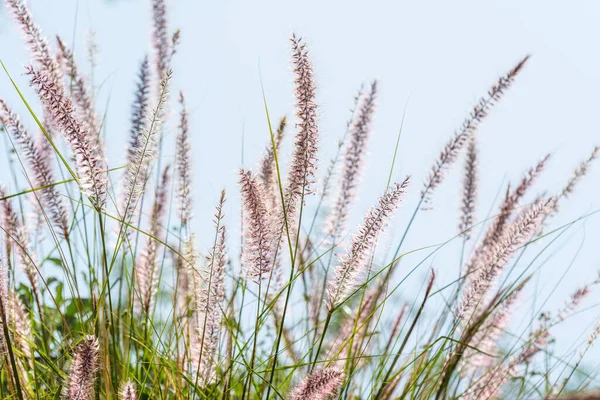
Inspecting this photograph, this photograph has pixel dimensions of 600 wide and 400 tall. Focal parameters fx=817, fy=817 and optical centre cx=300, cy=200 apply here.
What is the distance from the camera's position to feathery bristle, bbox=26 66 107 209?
1.76 meters

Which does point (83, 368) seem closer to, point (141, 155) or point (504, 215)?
point (141, 155)

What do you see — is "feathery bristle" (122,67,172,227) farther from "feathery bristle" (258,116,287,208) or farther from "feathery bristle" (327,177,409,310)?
"feathery bristle" (327,177,409,310)

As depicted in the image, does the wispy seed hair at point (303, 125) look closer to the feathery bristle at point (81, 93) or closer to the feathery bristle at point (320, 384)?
the feathery bristle at point (320, 384)

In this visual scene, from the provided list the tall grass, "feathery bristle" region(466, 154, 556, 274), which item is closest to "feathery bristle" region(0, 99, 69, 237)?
the tall grass

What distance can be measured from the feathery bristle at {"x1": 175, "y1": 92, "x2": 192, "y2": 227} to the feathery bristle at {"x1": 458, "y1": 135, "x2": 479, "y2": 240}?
96 cm

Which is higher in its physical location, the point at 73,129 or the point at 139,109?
the point at 139,109

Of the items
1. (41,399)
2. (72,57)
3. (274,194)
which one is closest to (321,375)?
(274,194)

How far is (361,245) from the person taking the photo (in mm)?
1771

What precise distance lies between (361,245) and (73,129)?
674 mm

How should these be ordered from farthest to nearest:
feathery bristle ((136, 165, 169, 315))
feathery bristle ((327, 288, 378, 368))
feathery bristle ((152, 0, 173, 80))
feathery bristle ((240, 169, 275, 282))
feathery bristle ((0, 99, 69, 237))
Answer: feathery bristle ((152, 0, 173, 80))
feathery bristle ((136, 165, 169, 315))
feathery bristle ((327, 288, 378, 368))
feathery bristle ((0, 99, 69, 237))
feathery bristle ((240, 169, 275, 282))

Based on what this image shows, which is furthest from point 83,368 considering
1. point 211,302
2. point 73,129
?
point 73,129

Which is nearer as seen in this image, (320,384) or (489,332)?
(320,384)

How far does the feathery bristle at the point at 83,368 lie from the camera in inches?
60.9

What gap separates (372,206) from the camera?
5.79 ft
